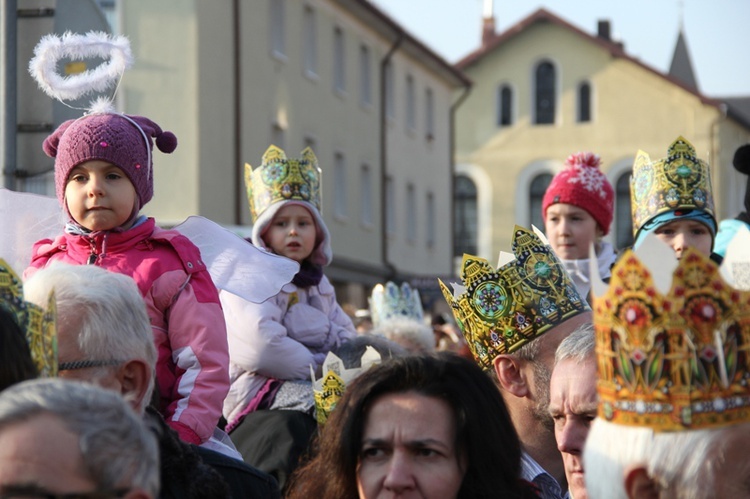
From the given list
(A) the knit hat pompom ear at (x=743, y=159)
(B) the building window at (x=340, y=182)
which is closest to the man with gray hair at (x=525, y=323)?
(A) the knit hat pompom ear at (x=743, y=159)

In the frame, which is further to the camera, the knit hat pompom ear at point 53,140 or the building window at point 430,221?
the building window at point 430,221

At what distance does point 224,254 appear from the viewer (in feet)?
20.2

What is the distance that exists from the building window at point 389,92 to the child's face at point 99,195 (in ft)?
109

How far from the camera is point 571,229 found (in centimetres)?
827

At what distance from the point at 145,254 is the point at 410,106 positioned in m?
36.5

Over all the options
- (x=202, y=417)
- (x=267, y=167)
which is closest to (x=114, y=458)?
(x=202, y=417)

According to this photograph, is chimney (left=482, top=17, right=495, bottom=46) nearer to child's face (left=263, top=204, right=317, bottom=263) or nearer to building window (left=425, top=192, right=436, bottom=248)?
building window (left=425, top=192, right=436, bottom=248)

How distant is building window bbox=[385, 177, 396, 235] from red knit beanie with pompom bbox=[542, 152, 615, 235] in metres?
30.8

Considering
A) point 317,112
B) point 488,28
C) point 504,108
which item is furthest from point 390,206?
point 488,28

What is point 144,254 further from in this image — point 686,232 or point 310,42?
point 310,42

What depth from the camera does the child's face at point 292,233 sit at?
7820mm

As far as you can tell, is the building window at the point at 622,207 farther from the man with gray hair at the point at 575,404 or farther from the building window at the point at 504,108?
the man with gray hair at the point at 575,404

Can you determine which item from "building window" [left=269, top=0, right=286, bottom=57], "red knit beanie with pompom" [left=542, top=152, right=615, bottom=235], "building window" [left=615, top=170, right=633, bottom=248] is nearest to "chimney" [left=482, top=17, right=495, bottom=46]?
"building window" [left=615, top=170, right=633, bottom=248]

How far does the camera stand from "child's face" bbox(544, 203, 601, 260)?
8.20 metres
